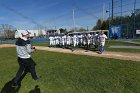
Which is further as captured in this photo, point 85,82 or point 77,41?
point 77,41

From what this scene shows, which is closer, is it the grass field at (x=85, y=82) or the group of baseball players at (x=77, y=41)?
the grass field at (x=85, y=82)

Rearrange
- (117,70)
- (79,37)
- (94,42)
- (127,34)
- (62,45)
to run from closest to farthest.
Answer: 1. (117,70)
2. (94,42)
3. (79,37)
4. (62,45)
5. (127,34)

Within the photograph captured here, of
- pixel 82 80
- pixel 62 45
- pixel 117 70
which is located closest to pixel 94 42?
pixel 62 45

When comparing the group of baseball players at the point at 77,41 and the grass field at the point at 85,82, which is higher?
the group of baseball players at the point at 77,41

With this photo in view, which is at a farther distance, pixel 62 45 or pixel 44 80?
pixel 62 45

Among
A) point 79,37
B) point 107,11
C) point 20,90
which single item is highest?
point 107,11

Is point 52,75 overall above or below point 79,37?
below

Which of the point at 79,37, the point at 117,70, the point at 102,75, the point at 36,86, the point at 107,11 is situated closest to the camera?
the point at 36,86

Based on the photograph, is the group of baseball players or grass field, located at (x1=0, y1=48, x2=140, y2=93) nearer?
grass field, located at (x1=0, y1=48, x2=140, y2=93)

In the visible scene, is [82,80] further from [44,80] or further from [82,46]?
[82,46]

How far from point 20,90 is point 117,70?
4252mm

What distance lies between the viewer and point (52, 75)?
9047mm

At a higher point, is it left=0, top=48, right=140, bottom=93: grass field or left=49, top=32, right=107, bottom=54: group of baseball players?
left=49, top=32, right=107, bottom=54: group of baseball players

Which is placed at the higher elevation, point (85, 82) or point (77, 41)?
point (77, 41)
